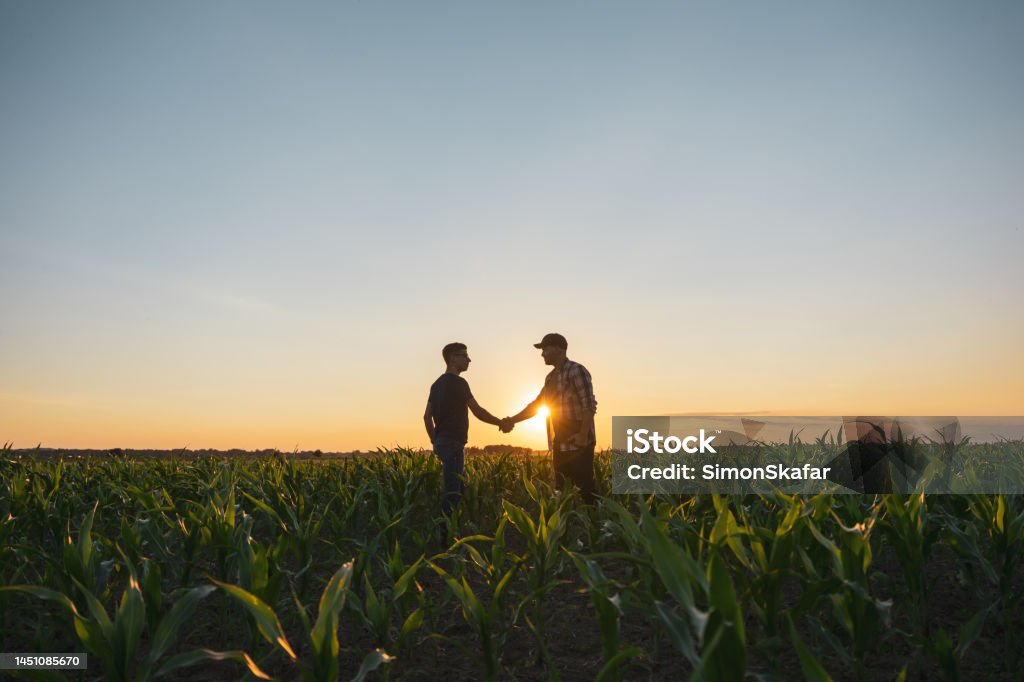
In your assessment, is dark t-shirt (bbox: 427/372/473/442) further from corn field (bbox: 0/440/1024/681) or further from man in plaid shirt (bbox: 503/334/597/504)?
corn field (bbox: 0/440/1024/681)

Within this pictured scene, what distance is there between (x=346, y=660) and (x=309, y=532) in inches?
37.1

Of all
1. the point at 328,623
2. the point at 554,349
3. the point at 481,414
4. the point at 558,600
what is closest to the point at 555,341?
the point at 554,349

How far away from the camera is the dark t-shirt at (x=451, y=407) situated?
740cm

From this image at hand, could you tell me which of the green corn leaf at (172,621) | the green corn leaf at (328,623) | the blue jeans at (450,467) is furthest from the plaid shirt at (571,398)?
the green corn leaf at (172,621)

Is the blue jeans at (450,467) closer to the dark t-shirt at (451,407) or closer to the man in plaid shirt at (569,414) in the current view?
the dark t-shirt at (451,407)

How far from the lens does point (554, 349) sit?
764 centimetres

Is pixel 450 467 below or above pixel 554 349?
below

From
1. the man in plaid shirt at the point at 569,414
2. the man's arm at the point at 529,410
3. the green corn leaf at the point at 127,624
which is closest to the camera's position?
the green corn leaf at the point at 127,624

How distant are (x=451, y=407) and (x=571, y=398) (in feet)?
4.50

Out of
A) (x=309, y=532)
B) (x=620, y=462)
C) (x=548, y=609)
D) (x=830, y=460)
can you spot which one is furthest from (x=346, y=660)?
(x=830, y=460)

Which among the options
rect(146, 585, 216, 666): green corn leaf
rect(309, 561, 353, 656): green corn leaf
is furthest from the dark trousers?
rect(146, 585, 216, 666): green corn leaf

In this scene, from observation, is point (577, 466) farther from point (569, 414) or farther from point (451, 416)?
point (451, 416)

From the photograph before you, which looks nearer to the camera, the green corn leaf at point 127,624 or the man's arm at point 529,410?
the green corn leaf at point 127,624

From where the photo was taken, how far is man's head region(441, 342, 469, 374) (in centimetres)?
764
